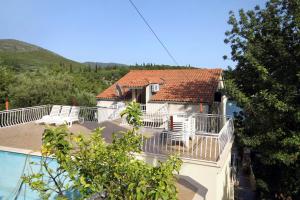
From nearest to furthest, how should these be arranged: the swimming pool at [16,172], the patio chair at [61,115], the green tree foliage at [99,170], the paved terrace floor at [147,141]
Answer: the green tree foliage at [99,170]
the swimming pool at [16,172]
the paved terrace floor at [147,141]
the patio chair at [61,115]

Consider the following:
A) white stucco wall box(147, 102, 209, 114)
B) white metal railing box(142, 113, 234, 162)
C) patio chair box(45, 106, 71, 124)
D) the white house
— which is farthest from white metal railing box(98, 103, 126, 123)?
white metal railing box(142, 113, 234, 162)

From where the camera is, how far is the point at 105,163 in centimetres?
436

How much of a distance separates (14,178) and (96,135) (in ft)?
31.3

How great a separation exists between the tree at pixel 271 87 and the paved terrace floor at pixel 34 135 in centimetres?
475

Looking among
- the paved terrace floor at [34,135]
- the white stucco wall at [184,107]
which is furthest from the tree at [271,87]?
the paved terrace floor at [34,135]

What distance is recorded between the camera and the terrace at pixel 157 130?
11.1 metres

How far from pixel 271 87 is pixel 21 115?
15845 millimetres

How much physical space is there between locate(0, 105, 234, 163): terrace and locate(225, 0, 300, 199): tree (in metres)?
1.54

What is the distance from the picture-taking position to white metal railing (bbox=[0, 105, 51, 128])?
17188mm

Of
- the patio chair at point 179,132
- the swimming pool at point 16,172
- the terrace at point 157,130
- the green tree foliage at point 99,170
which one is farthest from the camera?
the patio chair at point 179,132

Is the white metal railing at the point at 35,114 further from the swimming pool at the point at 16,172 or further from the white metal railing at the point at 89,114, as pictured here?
the swimming pool at the point at 16,172

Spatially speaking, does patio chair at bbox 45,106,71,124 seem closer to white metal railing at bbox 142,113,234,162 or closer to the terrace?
the terrace

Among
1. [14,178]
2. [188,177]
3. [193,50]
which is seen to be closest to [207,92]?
[193,50]

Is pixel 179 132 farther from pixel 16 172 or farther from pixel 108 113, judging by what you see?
pixel 108 113
